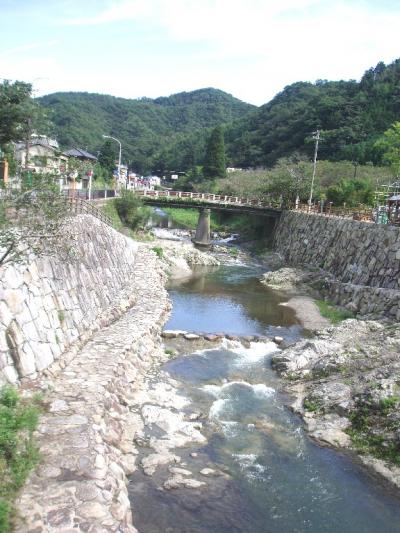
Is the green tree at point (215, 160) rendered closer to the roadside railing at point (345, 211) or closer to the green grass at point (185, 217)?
the green grass at point (185, 217)

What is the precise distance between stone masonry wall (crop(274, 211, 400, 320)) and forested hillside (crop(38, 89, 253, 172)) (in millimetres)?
74408

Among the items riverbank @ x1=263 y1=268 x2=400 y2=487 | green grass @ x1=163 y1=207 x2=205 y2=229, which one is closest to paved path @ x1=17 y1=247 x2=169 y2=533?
riverbank @ x1=263 y1=268 x2=400 y2=487

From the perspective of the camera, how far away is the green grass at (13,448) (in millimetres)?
8055

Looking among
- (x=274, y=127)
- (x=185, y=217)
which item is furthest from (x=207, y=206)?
(x=274, y=127)

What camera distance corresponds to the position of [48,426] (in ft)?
34.7

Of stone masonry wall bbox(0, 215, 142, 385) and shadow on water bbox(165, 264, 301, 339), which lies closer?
stone masonry wall bbox(0, 215, 142, 385)

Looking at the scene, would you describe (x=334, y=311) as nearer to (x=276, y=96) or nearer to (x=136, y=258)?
(x=136, y=258)

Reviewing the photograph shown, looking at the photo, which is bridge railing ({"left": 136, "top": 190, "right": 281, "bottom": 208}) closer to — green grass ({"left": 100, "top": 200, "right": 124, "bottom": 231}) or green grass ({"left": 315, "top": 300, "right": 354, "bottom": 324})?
green grass ({"left": 100, "top": 200, "right": 124, "bottom": 231})

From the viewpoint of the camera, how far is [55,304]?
1481 centimetres

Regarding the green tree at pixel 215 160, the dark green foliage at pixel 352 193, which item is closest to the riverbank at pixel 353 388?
the dark green foliage at pixel 352 193

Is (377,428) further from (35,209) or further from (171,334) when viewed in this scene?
(35,209)

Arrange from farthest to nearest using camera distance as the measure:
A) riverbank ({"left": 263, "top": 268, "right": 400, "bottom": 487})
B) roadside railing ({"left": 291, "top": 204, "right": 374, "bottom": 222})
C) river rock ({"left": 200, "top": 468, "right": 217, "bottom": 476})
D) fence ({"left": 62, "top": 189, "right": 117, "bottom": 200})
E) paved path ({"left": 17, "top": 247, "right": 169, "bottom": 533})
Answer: roadside railing ({"left": 291, "top": 204, "right": 374, "bottom": 222}) → fence ({"left": 62, "top": 189, "right": 117, "bottom": 200}) → riverbank ({"left": 263, "top": 268, "right": 400, "bottom": 487}) → river rock ({"left": 200, "top": 468, "right": 217, "bottom": 476}) → paved path ({"left": 17, "top": 247, "right": 169, "bottom": 533})

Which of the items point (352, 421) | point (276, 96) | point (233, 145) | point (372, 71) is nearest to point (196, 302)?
point (352, 421)

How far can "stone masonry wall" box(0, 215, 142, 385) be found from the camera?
11633 millimetres
